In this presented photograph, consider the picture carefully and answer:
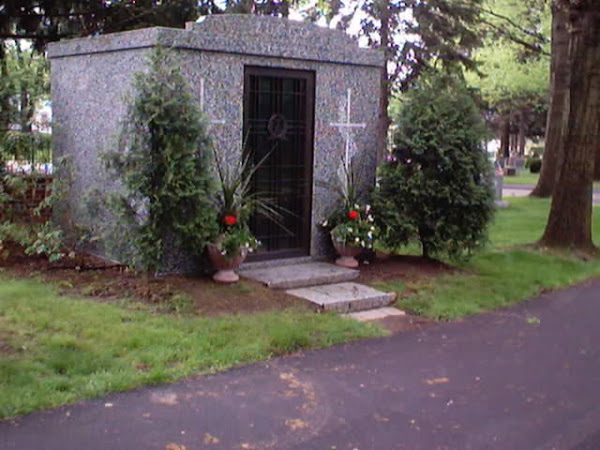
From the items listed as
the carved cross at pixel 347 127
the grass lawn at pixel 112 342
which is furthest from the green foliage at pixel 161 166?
the carved cross at pixel 347 127

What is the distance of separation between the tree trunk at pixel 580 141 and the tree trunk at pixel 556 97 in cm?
829

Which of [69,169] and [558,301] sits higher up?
[69,169]

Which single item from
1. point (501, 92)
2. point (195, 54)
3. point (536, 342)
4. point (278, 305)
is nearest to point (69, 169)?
point (195, 54)

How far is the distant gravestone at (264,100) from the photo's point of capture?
8.22 metres

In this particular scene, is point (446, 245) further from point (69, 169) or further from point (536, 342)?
point (69, 169)

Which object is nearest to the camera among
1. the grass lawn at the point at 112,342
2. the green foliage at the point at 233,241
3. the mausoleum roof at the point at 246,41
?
the grass lawn at the point at 112,342

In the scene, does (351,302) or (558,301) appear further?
(558,301)

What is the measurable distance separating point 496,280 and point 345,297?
8.14ft

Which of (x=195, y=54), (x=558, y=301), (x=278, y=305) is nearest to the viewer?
(x=278, y=305)

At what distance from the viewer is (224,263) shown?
314 inches

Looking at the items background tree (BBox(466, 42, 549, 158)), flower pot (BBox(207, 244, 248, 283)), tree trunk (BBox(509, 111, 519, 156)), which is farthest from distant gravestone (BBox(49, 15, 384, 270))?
tree trunk (BBox(509, 111, 519, 156))

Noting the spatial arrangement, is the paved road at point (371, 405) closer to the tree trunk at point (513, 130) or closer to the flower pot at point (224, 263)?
→ the flower pot at point (224, 263)

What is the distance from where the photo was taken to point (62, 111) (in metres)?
9.55

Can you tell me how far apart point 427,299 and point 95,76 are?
15.3ft
